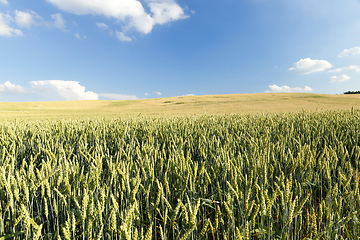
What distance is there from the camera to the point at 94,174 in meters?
1.17

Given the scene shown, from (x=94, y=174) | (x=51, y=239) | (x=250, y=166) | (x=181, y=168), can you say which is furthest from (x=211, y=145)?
(x=51, y=239)

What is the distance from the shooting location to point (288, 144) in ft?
7.43

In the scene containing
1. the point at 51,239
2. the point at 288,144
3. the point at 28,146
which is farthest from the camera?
the point at 28,146

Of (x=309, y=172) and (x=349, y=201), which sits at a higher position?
(x=309, y=172)

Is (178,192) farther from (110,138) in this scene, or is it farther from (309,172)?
(110,138)

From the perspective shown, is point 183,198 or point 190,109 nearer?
point 183,198

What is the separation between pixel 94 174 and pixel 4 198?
0.78 m

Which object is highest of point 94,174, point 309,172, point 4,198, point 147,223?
point 94,174

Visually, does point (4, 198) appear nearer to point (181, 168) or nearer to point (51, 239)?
point (51, 239)

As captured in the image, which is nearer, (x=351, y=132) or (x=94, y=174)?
(x=94, y=174)

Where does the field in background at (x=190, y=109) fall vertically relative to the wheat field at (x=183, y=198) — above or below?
above

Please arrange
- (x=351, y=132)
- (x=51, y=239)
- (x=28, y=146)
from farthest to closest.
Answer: (x=351, y=132) → (x=28, y=146) → (x=51, y=239)

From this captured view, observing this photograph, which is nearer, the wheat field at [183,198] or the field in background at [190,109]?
the wheat field at [183,198]

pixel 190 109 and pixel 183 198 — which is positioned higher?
pixel 190 109
